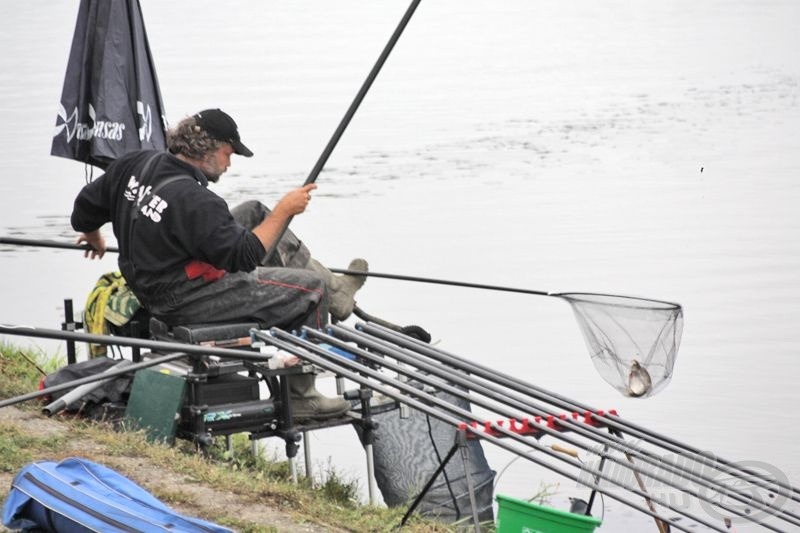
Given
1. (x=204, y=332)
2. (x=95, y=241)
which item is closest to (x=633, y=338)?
(x=204, y=332)

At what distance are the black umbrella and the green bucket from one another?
2.98 meters

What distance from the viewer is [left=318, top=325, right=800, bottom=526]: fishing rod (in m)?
4.41

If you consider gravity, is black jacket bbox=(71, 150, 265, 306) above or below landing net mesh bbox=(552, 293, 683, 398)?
above

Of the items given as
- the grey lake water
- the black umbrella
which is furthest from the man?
the grey lake water

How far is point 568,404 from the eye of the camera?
5008 mm

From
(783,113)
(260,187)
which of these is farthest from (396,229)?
(783,113)

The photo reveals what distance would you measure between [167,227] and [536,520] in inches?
65.5

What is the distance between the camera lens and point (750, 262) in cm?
1069

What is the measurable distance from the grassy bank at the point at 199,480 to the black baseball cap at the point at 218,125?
112 cm

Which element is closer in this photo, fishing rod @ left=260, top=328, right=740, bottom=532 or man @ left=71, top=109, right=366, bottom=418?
fishing rod @ left=260, top=328, right=740, bottom=532

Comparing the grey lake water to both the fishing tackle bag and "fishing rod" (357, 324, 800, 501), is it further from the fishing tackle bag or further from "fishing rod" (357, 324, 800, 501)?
the fishing tackle bag

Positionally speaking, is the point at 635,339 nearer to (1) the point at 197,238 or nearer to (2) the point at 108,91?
(1) the point at 197,238

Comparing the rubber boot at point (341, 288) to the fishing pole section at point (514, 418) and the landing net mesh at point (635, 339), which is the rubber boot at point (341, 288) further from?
the landing net mesh at point (635, 339)

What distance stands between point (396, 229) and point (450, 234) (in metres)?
0.44
